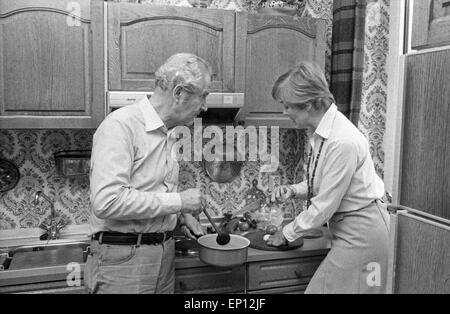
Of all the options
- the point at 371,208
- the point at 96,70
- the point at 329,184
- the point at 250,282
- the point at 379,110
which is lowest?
the point at 250,282

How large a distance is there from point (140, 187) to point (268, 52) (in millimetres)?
1119

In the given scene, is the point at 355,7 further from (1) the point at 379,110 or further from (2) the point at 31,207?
(2) the point at 31,207

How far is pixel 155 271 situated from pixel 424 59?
1.15 meters

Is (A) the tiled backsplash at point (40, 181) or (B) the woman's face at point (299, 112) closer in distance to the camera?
(B) the woman's face at point (299, 112)

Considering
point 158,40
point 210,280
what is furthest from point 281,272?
point 158,40

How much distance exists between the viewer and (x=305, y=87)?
1.73m

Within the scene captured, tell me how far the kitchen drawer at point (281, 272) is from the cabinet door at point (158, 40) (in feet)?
3.00

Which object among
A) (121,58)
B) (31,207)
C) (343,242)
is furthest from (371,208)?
(31,207)

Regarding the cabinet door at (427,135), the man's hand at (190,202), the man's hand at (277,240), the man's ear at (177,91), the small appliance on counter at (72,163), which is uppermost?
the man's ear at (177,91)

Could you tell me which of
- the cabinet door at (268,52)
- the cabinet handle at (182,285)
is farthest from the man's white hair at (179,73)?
the cabinet handle at (182,285)

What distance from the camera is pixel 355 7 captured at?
229cm

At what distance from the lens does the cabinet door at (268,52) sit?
7.25 feet

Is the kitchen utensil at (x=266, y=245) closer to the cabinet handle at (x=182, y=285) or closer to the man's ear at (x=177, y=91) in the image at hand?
the cabinet handle at (x=182, y=285)

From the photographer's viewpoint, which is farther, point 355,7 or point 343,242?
point 355,7
